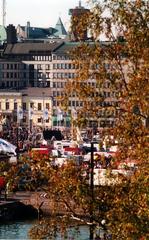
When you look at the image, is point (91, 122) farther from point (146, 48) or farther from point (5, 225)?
point (5, 225)

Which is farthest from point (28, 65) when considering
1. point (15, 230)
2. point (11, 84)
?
point (15, 230)

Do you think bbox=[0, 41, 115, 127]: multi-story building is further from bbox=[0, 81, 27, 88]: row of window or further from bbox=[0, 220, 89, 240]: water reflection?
bbox=[0, 220, 89, 240]: water reflection

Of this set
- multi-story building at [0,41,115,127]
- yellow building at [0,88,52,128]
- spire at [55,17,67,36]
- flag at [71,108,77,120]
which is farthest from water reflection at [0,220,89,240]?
spire at [55,17,67,36]

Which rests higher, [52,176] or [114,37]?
[114,37]

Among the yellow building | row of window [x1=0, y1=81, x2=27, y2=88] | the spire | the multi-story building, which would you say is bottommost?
the yellow building

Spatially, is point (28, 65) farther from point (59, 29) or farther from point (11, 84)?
Answer: point (59, 29)

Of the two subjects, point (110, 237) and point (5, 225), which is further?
point (5, 225)

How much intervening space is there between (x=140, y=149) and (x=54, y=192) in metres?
1.19

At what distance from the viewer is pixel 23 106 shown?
84.9 metres

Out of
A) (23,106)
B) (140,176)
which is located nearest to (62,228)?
(140,176)

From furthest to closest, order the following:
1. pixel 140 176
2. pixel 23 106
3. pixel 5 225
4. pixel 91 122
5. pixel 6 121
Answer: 1. pixel 23 106
2. pixel 6 121
3. pixel 5 225
4. pixel 91 122
5. pixel 140 176

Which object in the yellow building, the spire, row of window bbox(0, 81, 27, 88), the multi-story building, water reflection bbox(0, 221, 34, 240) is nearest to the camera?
water reflection bbox(0, 221, 34, 240)

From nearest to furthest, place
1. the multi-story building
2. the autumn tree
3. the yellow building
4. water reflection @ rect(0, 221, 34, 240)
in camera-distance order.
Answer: the autumn tree → water reflection @ rect(0, 221, 34, 240) → the yellow building → the multi-story building

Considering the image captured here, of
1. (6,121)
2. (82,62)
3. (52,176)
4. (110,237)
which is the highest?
(82,62)
